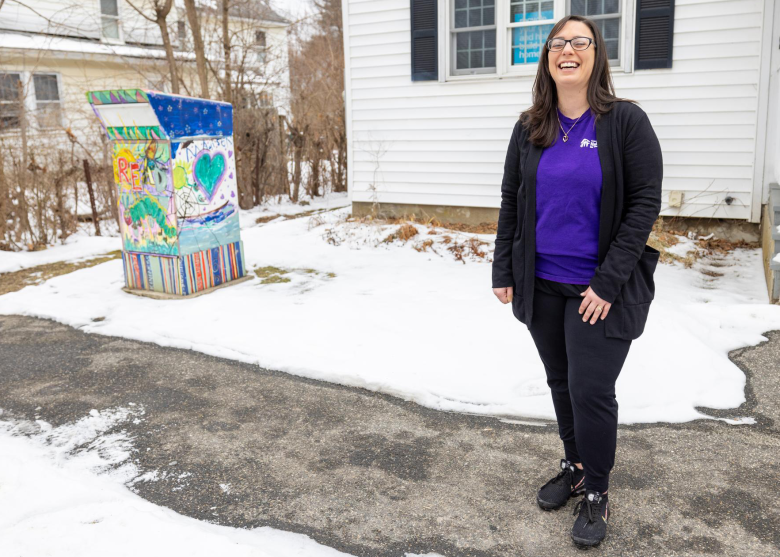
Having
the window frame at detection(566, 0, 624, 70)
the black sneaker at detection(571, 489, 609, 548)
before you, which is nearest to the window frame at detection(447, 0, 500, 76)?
the window frame at detection(566, 0, 624, 70)

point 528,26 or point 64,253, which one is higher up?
point 528,26

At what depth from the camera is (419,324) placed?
5270 millimetres

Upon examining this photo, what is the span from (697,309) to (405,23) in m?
5.71

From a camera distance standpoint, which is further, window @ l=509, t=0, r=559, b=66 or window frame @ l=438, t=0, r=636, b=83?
window @ l=509, t=0, r=559, b=66

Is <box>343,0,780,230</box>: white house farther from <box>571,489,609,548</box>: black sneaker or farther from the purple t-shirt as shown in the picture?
<box>571,489,609,548</box>: black sneaker

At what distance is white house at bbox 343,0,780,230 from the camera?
24.2ft

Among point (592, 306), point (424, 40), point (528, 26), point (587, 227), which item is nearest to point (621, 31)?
point (528, 26)

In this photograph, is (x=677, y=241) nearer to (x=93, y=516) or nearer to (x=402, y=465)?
(x=402, y=465)

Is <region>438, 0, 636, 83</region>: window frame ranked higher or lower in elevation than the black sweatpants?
higher

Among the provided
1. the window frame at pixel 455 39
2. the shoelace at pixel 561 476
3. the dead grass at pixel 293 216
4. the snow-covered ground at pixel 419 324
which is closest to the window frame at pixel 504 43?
the window frame at pixel 455 39

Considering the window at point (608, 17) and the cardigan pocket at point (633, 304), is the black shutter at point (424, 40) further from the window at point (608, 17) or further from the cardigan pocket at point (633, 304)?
the cardigan pocket at point (633, 304)

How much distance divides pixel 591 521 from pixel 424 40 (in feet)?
24.5

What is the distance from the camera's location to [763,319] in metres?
4.95

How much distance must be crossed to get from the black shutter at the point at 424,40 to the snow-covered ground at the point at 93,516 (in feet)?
21.8
